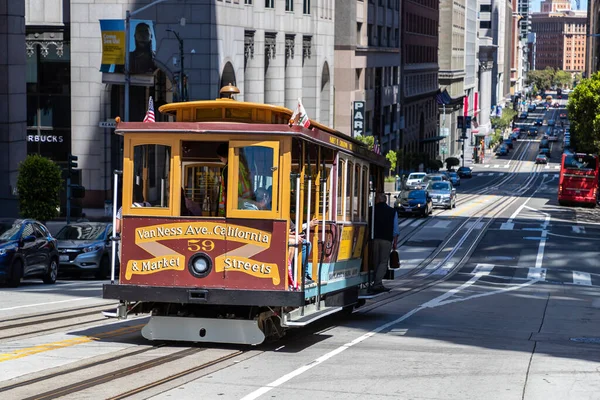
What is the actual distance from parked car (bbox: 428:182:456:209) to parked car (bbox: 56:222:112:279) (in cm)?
3696

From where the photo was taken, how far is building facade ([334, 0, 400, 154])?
296 ft

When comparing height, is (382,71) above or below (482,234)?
above

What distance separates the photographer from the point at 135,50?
5028 cm

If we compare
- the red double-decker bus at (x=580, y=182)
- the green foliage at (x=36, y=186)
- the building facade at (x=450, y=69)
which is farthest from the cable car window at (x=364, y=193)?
the building facade at (x=450, y=69)

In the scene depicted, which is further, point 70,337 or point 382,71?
point 382,71

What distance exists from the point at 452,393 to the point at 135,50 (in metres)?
40.4

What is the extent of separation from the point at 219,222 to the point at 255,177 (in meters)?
0.73

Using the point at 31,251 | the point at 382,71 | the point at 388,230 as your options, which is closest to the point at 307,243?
the point at 388,230

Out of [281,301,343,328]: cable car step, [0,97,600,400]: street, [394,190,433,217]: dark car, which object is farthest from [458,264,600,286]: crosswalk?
[281,301,343,328]: cable car step

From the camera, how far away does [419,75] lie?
5022 inches

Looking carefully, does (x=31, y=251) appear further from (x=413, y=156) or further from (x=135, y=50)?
(x=413, y=156)

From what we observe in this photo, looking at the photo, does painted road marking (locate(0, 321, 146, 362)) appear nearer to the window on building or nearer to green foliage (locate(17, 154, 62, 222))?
green foliage (locate(17, 154, 62, 222))

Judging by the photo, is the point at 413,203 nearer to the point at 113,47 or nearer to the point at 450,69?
the point at 113,47

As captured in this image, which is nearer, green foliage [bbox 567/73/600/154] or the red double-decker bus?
the red double-decker bus
